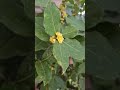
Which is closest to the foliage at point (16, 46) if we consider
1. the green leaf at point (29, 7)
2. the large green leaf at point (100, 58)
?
the green leaf at point (29, 7)

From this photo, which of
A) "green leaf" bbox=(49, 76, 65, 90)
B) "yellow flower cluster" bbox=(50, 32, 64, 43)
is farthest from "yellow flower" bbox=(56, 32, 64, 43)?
"green leaf" bbox=(49, 76, 65, 90)

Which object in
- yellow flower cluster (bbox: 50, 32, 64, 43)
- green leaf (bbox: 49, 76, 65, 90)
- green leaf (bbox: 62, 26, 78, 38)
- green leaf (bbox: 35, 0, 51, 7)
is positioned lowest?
green leaf (bbox: 49, 76, 65, 90)

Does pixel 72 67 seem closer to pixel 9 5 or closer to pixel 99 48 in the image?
pixel 99 48

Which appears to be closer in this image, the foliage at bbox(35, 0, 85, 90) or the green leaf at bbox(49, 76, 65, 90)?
the foliage at bbox(35, 0, 85, 90)

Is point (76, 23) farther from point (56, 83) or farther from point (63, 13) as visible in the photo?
point (56, 83)

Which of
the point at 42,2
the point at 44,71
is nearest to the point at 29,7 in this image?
the point at 42,2

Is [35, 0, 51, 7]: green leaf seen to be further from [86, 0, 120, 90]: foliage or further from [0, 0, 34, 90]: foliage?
[86, 0, 120, 90]: foliage

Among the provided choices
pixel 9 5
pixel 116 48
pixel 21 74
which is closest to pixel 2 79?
pixel 21 74
